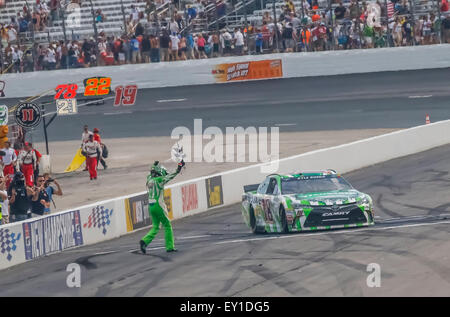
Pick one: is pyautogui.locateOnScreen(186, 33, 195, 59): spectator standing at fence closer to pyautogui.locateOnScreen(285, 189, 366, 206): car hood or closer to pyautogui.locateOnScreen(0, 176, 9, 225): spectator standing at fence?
pyautogui.locateOnScreen(0, 176, 9, 225): spectator standing at fence

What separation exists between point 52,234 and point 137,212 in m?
3.24

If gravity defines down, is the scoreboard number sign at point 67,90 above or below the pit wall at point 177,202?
above

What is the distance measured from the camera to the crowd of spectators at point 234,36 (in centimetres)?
3850

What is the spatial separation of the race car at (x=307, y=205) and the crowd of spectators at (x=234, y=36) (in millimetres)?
20288

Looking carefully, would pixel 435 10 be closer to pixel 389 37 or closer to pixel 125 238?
pixel 389 37

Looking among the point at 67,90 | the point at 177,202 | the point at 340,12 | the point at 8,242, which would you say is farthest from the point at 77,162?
the point at 8,242

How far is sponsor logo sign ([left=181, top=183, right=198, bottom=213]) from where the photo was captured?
23.3 metres

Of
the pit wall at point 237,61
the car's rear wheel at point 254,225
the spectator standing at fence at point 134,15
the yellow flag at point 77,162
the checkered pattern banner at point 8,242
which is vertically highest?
the spectator standing at fence at point 134,15

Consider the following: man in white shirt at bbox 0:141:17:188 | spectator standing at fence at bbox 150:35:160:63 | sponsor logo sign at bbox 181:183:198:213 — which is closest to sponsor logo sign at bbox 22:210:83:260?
sponsor logo sign at bbox 181:183:198:213

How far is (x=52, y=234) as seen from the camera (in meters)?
18.9

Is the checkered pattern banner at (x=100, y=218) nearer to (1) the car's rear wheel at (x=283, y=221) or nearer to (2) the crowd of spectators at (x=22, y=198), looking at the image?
(2) the crowd of spectators at (x=22, y=198)

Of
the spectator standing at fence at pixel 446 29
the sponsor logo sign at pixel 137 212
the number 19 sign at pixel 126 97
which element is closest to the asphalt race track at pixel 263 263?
the sponsor logo sign at pixel 137 212

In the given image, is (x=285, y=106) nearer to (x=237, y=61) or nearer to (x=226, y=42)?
(x=237, y=61)

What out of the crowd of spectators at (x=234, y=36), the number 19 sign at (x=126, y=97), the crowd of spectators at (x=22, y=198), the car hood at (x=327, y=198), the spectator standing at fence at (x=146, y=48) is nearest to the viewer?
the car hood at (x=327, y=198)
